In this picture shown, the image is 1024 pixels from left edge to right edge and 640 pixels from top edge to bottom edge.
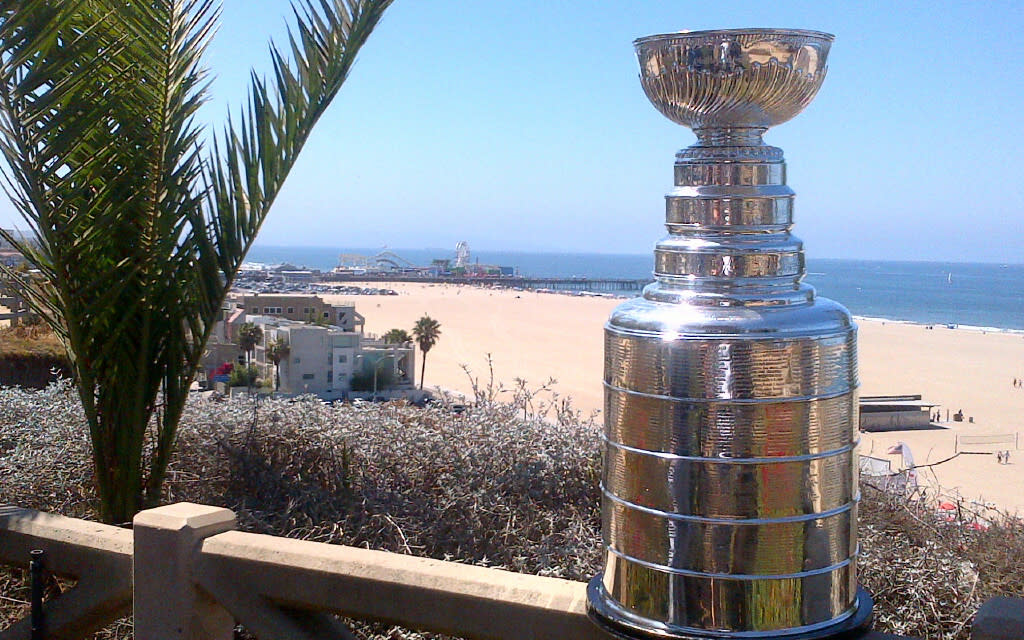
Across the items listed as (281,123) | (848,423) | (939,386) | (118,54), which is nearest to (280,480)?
(281,123)

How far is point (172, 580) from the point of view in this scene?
1836 millimetres

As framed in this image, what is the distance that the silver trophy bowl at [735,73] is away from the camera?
119 cm

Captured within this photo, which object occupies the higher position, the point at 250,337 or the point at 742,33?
the point at 742,33

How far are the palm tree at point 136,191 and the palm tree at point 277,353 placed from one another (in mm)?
5068

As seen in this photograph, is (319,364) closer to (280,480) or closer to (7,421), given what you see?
(7,421)

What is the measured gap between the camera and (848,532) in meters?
1.25

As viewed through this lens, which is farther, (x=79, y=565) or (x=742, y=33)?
(x=79, y=565)

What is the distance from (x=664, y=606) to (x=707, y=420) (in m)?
0.26

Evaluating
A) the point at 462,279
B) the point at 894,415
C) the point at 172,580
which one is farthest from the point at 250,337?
the point at 462,279

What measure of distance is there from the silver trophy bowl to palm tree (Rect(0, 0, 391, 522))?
7.15ft

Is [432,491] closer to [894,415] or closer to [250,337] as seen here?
[250,337]

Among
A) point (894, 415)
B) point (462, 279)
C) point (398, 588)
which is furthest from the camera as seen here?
point (462, 279)

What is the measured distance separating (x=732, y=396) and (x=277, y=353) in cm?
879

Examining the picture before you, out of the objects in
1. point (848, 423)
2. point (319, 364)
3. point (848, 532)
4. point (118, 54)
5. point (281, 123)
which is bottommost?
point (319, 364)
